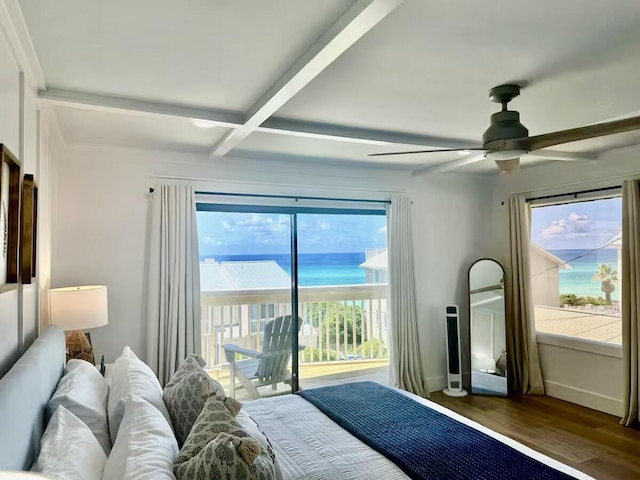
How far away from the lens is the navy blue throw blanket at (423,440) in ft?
5.93

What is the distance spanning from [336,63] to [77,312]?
220 cm

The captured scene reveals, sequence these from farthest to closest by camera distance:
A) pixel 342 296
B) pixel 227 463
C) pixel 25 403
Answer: pixel 342 296 < pixel 25 403 < pixel 227 463

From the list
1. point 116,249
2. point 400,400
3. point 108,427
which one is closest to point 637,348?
point 400,400

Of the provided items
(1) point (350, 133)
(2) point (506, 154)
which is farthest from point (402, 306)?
(2) point (506, 154)

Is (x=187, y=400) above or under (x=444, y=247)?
under

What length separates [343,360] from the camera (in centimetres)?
468

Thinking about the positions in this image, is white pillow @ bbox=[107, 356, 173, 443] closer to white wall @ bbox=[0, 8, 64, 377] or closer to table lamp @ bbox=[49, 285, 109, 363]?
white wall @ bbox=[0, 8, 64, 377]

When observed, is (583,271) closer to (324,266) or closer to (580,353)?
(580,353)

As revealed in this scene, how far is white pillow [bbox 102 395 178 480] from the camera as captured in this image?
1.26 metres

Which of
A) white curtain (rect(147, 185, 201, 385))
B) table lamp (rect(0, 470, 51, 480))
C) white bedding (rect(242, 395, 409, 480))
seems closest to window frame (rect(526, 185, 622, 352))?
white bedding (rect(242, 395, 409, 480))

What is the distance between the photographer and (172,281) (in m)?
3.65

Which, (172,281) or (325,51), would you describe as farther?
(172,281)

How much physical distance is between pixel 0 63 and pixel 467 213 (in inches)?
183

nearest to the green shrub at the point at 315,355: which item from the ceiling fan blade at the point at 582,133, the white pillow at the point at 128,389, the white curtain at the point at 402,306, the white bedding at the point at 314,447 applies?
the white curtain at the point at 402,306
